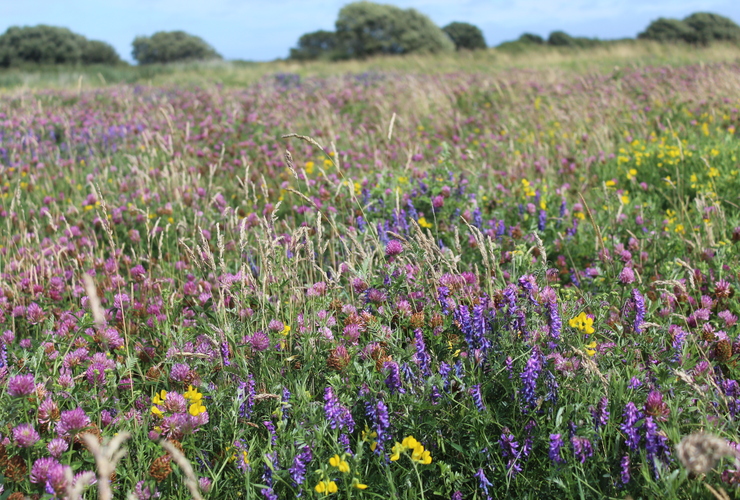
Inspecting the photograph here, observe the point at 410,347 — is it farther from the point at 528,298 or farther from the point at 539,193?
the point at 539,193

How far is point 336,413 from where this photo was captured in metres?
1.94

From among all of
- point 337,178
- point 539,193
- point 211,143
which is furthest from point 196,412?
point 211,143

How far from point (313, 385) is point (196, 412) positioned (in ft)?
1.60

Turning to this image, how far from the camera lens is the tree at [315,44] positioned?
39125 millimetres

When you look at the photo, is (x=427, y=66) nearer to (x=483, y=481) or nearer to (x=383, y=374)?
(x=383, y=374)

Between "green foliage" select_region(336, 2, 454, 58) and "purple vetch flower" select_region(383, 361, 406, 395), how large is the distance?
1455 inches

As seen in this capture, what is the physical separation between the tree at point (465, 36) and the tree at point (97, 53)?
24978 mm

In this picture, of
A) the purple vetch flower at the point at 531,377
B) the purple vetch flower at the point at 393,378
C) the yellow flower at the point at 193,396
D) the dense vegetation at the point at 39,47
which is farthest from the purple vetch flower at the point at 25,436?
the dense vegetation at the point at 39,47

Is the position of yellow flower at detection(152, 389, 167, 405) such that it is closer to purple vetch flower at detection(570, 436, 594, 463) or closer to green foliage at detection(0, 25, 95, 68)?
purple vetch flower at detection(570, 436, 594, 463)

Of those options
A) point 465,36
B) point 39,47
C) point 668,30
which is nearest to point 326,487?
point 668,30

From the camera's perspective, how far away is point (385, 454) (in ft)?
6.48

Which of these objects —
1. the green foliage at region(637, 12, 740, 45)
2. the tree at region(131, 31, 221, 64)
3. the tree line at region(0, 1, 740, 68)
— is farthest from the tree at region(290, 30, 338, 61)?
the green foliage at region(637, 12, 740, 45)

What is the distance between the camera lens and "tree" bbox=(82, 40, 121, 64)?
1644 inches

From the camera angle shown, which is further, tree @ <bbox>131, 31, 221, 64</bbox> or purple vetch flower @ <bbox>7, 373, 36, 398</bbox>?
tree @ <bbox>131, 31, 221, 64</bbox>
